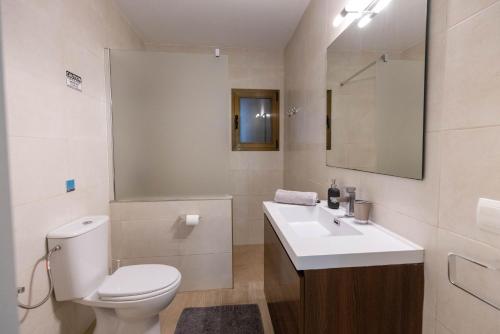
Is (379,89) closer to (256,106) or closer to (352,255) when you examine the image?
(352,255)

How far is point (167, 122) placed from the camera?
6.93 feet

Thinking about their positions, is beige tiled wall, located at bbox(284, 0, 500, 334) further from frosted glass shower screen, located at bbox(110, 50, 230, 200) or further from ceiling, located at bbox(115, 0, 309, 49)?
ceiling, located at bbox(115, 0, 309, 49)

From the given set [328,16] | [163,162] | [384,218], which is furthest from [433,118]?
[163,162]

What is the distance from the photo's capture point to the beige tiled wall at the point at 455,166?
0.75 meters

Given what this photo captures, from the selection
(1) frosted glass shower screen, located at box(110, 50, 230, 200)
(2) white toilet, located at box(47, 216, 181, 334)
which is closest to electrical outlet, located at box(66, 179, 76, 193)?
(2) white toilet, located at box(47, 216, 181, 334)

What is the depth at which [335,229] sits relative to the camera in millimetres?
1429

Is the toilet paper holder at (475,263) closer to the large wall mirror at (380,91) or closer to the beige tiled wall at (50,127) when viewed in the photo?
the large wall mirror at (380,91)

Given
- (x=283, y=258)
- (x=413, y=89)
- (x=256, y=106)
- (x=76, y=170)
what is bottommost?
(x=283, y=258)

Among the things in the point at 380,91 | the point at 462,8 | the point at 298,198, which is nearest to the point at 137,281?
the point at 298,198

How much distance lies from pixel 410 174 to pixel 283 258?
0.65 metres

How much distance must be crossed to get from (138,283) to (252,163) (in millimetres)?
1954

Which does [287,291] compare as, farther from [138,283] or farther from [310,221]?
[138,283]

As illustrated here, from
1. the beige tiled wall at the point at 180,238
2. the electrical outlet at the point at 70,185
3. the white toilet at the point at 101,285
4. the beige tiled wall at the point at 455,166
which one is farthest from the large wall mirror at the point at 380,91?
the electrical outlet at the point at 70,185

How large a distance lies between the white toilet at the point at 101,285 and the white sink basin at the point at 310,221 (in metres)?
0.79
